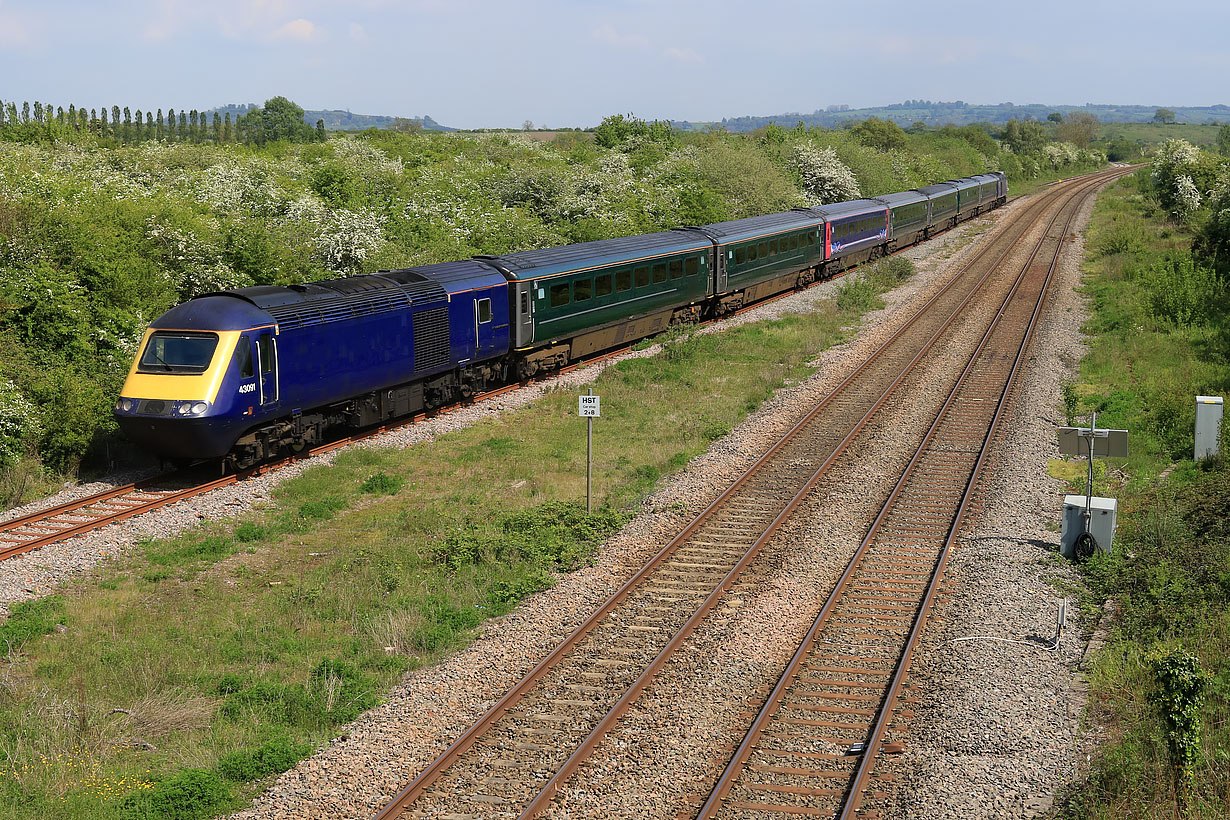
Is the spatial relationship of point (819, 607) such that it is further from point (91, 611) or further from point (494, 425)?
point (494, 425)

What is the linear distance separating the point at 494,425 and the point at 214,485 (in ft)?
24.7

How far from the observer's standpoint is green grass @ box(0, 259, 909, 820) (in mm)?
11086

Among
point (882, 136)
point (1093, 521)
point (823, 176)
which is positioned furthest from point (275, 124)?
point (1093, 521)

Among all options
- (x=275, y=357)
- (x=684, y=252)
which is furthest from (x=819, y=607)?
(x=684, y=252)

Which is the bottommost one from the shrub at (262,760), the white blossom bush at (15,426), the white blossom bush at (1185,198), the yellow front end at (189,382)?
the shrub at (262,760)

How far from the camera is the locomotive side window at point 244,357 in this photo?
799 inches

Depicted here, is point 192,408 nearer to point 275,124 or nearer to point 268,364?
point 268,364

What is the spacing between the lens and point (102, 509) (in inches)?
760

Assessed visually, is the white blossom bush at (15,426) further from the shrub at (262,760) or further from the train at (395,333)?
the shrub at (262,760)

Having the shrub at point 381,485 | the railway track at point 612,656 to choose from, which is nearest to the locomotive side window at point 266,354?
the shrub at point 381,485

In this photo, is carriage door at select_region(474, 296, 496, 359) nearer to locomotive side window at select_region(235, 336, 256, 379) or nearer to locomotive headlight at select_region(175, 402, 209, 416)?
locomotive side window at select_region(235, 336, 256, 379)

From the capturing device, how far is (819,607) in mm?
15305

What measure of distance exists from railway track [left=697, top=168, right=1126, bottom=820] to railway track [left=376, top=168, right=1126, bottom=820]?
1.69 metres

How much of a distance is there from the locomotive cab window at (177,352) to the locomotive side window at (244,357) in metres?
0.44
